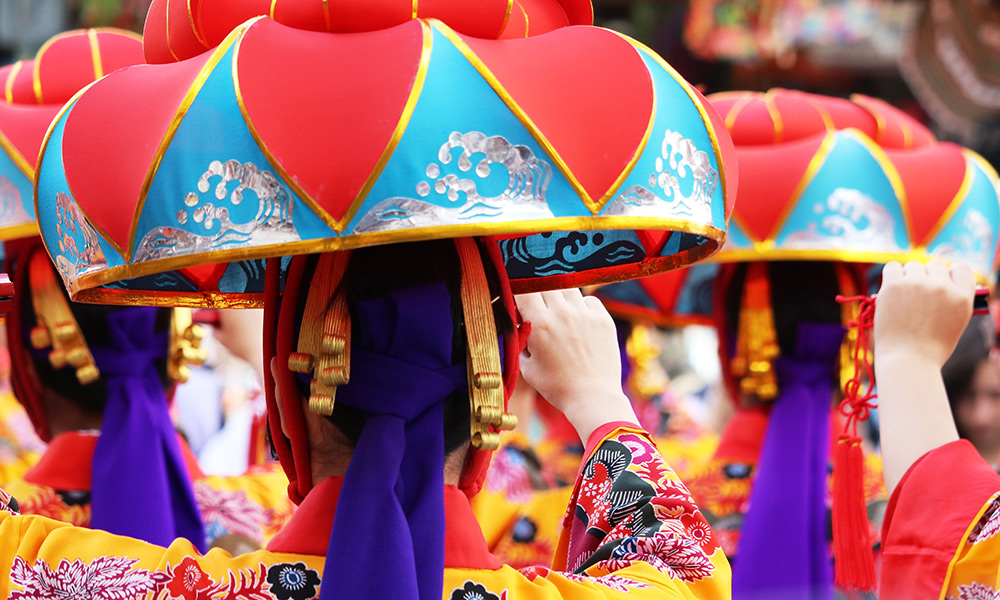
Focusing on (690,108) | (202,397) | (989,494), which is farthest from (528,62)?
(202,397)

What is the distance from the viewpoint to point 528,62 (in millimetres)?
1196

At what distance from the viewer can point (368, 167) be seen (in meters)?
1.09

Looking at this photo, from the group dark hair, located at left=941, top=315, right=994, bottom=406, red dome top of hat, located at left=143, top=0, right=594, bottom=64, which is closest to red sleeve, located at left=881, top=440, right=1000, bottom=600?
dark hair, located at left=941, top=315, right=994, bottom=406

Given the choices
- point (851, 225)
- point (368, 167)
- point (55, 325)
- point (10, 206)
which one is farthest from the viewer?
point (851, 225)

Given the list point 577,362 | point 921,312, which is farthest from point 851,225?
point 577,362

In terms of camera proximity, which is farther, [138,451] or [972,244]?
[972,244]

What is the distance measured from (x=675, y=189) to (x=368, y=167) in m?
0.34

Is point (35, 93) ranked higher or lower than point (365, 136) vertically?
lower

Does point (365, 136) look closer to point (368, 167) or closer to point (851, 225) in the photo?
point (368, 167)

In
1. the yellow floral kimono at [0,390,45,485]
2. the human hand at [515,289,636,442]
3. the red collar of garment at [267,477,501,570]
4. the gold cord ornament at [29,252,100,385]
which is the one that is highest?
the human hand at [515,289,636,442]

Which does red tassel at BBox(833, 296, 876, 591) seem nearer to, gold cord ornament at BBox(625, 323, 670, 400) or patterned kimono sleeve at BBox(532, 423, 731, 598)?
patterned kimono sleeve at BBox(532, 423, 731, 598)

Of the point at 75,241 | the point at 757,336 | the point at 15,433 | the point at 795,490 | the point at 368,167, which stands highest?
the point at 368,167

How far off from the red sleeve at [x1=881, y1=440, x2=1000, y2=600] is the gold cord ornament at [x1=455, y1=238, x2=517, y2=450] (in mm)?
747

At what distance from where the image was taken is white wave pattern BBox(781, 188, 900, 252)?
242 cm
